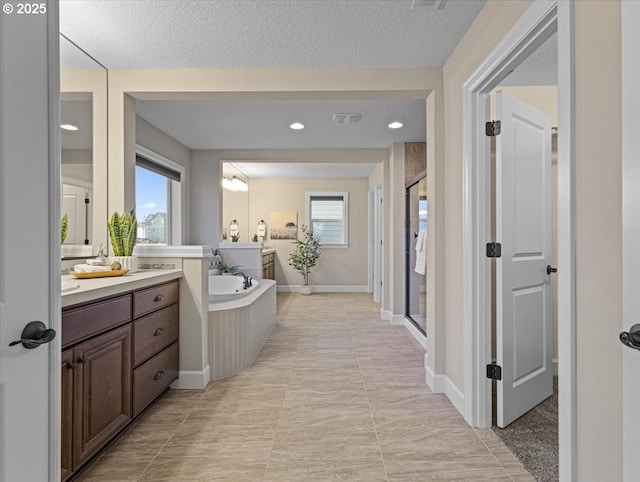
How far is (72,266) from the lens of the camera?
2.50 meters

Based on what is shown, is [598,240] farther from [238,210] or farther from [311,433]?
[238,210]

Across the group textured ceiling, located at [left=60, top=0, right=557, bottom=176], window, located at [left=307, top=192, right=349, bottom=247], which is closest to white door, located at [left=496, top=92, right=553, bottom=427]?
textured ceiling, located at [left=60, top=0, right=557, bottom=176]

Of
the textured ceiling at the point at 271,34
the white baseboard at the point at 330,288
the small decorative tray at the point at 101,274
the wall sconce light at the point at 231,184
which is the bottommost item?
the white baseboard at the point at 330,288

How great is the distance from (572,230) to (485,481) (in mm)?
1180

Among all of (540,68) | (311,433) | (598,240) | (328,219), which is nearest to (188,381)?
(311,433)

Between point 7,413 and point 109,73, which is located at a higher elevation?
point 109,73

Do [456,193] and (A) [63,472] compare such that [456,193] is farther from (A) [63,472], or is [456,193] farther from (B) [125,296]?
(A) [63,472]

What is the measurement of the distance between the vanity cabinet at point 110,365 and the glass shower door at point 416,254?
2617 millimetres

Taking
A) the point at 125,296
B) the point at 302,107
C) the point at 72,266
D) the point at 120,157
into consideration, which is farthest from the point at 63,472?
the point at 302,107

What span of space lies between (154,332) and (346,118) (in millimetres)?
2655

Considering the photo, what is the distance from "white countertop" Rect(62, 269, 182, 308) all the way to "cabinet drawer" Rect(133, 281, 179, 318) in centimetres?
5

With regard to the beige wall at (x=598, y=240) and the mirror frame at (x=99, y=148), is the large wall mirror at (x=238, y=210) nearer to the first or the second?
the mirror frame at (x=99, y=148)

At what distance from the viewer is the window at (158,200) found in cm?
409

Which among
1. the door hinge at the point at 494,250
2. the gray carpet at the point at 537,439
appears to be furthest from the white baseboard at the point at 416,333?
the door hinge at the point at 494,250
